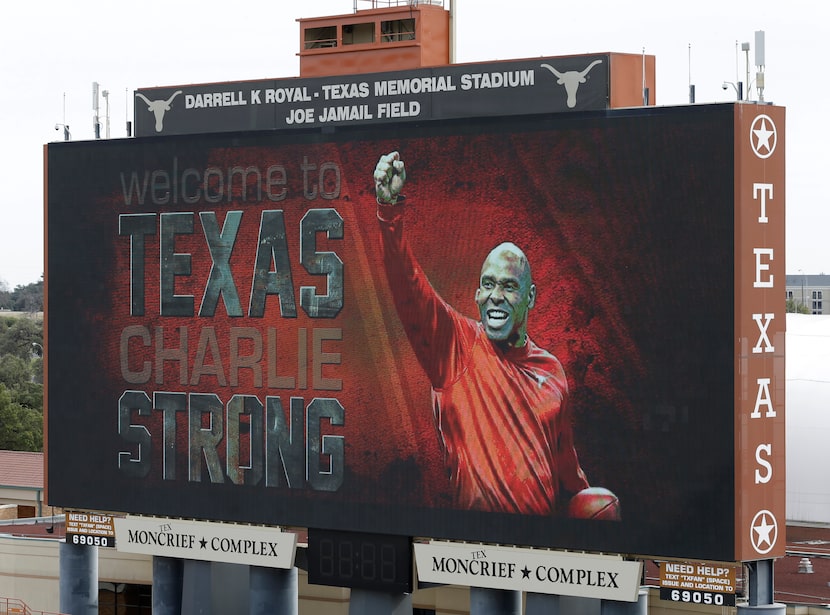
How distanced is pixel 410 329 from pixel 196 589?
9.80 m

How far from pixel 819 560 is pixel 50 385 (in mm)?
19190

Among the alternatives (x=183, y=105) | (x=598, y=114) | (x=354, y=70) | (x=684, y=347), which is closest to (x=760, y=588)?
(x=684, y=347)

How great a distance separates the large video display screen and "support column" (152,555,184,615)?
2.79 meters

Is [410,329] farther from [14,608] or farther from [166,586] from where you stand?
[14,608]

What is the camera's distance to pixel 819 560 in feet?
144

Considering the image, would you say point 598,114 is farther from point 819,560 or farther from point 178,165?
point 819,560

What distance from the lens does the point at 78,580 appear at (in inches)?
1655

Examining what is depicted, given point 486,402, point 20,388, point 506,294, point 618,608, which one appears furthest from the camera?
point 20,388

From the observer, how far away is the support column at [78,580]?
42.0m

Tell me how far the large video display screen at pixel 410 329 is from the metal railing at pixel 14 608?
8.42 metres

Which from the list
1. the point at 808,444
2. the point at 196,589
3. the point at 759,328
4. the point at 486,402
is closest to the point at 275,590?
the point at 196,589

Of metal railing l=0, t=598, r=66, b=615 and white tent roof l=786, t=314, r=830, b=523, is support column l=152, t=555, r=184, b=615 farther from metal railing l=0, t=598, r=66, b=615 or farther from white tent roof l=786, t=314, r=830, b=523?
white tent roof l=786, t=314, r=830, b=523

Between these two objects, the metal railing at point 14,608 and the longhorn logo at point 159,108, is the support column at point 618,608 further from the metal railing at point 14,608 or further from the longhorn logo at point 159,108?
the metal railing at point 14,608

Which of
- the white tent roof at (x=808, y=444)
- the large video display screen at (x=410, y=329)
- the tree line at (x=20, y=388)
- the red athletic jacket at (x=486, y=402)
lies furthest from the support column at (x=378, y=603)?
the tree line at (x=20, y=388)
